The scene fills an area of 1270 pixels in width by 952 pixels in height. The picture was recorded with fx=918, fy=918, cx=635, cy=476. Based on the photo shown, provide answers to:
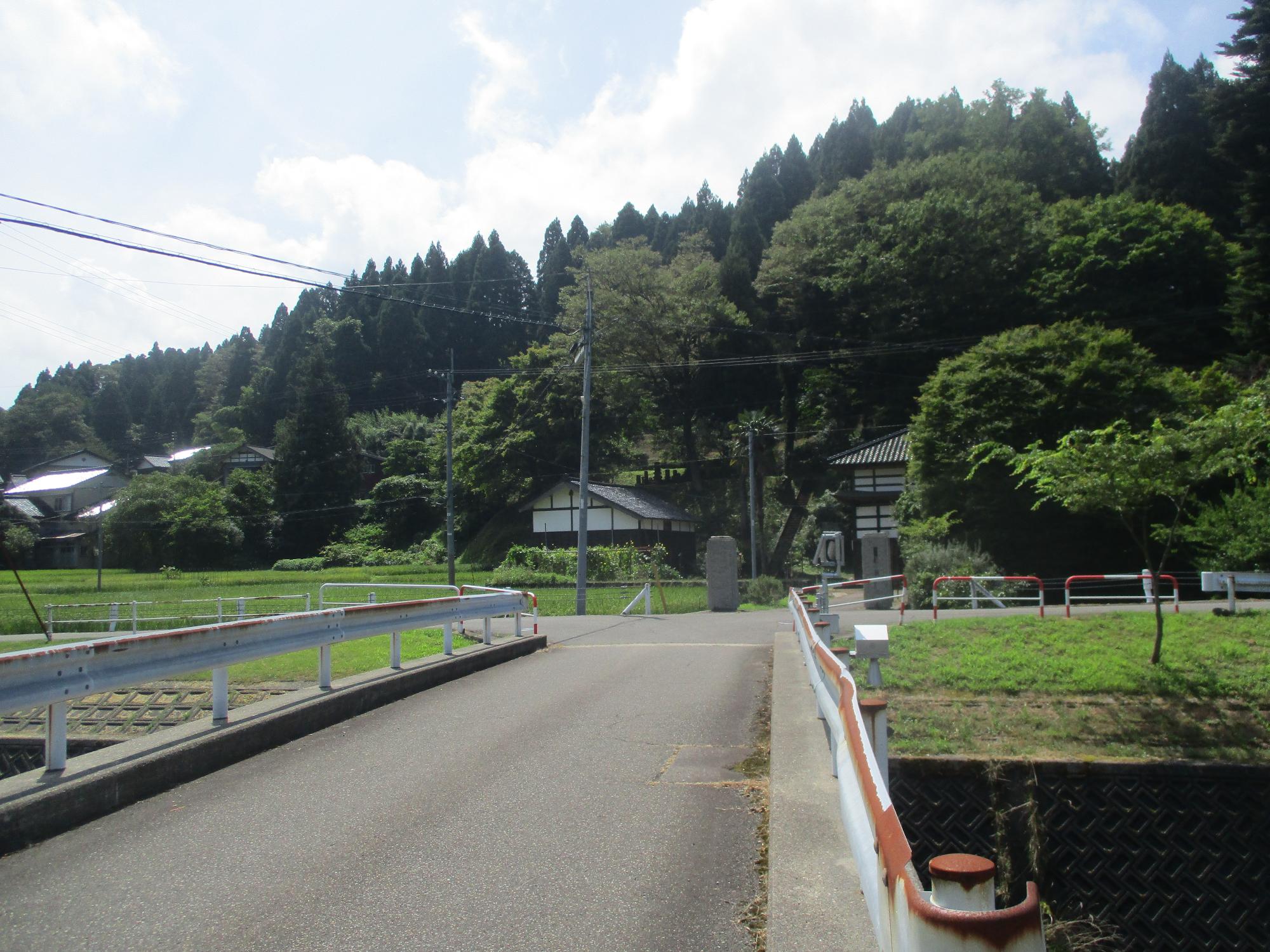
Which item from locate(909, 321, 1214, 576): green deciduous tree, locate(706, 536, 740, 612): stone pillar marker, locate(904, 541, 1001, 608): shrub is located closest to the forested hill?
locate(909, 321, 1214, 576): green deciduous tree

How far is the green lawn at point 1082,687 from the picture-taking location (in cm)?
942

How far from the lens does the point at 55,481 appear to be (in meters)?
48.9

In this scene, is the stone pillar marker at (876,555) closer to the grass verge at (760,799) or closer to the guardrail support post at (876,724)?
the grass verge at (760,799)

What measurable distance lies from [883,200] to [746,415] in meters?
14.8

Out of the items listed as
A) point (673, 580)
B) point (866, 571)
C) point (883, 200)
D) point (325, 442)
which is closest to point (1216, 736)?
point (866, 571)

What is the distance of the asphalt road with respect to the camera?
3623 millimetres

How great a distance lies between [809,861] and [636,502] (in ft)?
157

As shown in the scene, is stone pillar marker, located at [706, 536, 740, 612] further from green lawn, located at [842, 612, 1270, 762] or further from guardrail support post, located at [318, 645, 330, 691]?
guardrail support post, located at [318, 645, 330, 691]

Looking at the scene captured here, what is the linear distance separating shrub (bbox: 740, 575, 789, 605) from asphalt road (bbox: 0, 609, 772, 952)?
87.3 ft

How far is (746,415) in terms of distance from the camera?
53.0 metres

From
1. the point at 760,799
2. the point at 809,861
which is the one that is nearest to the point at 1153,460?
the point at 760,799

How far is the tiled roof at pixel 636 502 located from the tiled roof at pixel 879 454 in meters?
12.5

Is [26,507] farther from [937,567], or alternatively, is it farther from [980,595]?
[980,595]

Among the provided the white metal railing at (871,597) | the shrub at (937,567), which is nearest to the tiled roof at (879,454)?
the white metal railing at (871,597)
